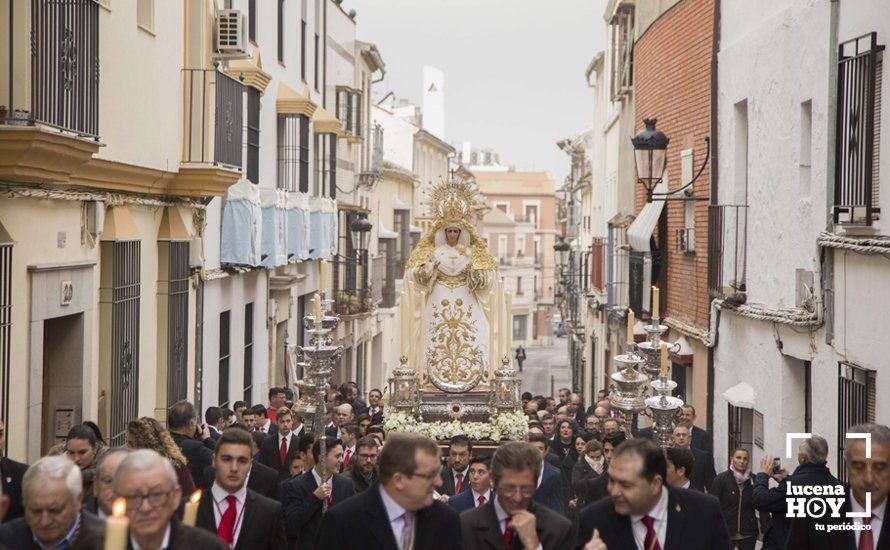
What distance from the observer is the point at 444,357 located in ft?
58.4

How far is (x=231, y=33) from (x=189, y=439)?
768 cm

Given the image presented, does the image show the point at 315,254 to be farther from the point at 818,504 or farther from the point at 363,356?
the point at 818,504

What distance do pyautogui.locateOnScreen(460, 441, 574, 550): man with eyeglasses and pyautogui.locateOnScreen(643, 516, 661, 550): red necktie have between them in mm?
331

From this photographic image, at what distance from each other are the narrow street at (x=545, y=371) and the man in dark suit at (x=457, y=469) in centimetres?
3024

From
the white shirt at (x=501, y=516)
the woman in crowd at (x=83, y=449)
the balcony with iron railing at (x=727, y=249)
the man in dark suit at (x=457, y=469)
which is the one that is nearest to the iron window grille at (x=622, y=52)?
the balcony with iron railing at (x=727, y=249)

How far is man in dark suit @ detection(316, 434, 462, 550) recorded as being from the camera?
17.8 ft

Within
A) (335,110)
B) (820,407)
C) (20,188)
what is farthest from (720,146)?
(335,110)

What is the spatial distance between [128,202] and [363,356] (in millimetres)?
23674

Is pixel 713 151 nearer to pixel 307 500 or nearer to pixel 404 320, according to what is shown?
pixel 404 320

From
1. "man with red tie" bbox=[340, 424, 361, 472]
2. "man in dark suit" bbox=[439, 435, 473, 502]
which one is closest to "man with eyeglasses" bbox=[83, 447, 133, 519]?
"man in dark suit" bbox=[439, 435, 473, 502]

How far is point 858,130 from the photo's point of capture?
36.1ft

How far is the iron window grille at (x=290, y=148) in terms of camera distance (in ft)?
74.3

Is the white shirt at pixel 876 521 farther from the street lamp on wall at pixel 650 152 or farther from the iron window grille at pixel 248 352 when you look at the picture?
the iron window grille at pixel 248 352

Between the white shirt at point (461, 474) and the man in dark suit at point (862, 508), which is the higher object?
the man in dark suit at point (862, 508)
